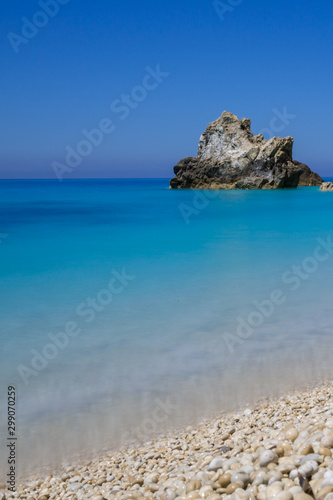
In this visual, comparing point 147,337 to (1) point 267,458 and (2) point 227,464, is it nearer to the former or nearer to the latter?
(2) point 227,464

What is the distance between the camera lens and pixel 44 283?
991 centimetres

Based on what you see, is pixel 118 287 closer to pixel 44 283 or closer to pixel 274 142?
pixel 44 283

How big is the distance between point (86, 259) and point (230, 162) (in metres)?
44.6

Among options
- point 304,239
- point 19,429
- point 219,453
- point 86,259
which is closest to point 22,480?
point 19,429
